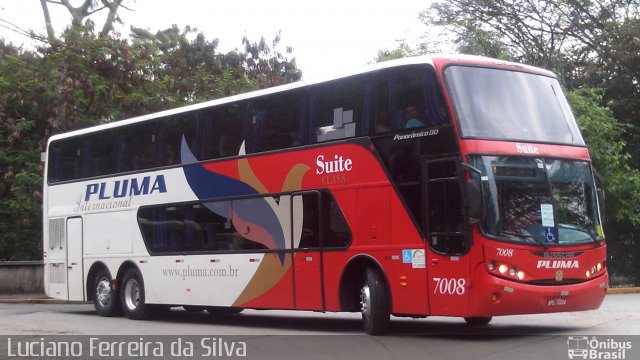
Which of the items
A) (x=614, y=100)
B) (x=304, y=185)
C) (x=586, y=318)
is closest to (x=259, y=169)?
(x=304, y=185)

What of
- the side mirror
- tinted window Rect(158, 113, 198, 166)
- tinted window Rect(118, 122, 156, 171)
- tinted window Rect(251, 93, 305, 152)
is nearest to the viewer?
the side mirror

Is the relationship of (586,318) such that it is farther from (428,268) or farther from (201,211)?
(201,211)

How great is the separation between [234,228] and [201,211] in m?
1.08

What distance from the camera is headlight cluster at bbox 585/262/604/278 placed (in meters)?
12.1

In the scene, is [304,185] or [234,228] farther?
[234,228]

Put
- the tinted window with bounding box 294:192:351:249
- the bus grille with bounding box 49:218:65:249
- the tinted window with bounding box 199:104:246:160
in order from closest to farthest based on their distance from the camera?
the tinted window with bounding box 294:192:351:249, the tinted window with bounding box 199:104:246:160, the bus grille with bounding box 49:218:65:249

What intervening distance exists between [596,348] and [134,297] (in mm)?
10940

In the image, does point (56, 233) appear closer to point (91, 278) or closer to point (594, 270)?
point (91, 278)

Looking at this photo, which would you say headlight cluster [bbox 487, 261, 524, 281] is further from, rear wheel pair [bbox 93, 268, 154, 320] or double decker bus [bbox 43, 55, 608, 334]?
rear wheel pair [bbox 93, 268, 154, 320]

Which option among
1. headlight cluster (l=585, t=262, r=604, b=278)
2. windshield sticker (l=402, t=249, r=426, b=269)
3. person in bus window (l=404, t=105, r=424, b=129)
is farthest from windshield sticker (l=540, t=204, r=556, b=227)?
person in bus window (l=404, t=105, r=424, b=129)

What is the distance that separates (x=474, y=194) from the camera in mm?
11266

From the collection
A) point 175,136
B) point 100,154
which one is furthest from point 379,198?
point 100,154

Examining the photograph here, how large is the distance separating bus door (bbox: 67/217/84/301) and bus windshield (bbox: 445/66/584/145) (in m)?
11.1

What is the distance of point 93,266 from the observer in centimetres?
1944
